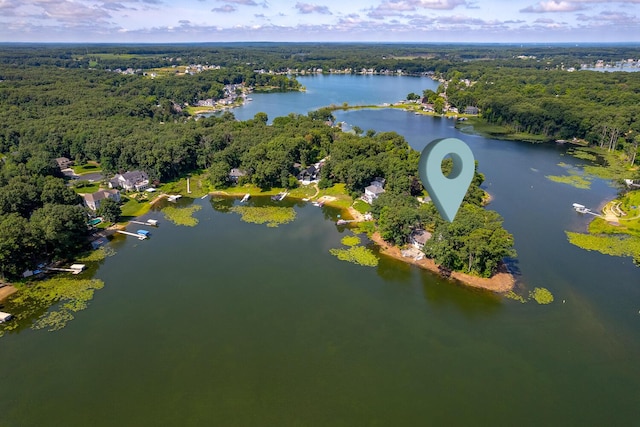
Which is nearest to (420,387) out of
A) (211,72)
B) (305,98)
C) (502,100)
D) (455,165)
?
(455,165)

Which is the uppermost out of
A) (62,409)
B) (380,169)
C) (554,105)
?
(554,105)

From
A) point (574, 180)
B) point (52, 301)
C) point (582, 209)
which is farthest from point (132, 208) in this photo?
point (574, 180)

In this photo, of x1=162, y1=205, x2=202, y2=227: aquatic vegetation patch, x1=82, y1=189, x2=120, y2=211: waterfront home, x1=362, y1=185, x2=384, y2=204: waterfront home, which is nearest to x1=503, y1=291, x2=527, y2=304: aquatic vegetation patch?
x1=362, y1=185, x2=384, y2=204: waterfront home

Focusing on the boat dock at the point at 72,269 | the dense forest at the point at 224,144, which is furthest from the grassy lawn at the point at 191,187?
the boat dock at the point at 72,269

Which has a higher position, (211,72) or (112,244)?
(211,72)

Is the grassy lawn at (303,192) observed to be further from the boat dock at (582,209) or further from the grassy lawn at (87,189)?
the boat dock at (582,209)

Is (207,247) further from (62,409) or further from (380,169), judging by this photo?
(380,169)

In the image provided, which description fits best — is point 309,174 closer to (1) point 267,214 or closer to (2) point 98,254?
(1) point 267,214
